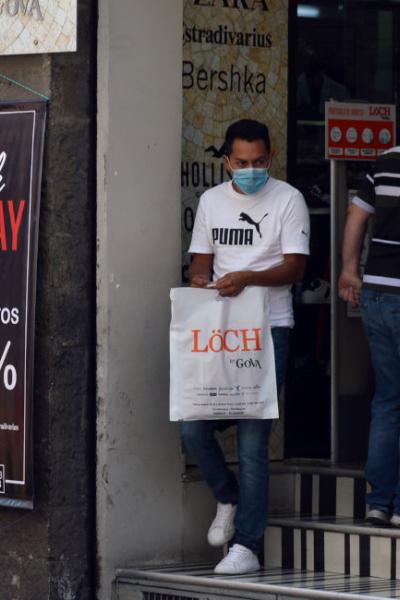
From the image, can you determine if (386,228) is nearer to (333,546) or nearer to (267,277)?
(267,277)

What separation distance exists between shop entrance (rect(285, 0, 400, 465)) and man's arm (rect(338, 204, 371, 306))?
0.80 meters

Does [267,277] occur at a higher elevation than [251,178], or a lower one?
lower

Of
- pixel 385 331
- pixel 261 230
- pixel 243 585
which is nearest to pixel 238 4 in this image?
pixel 261 230

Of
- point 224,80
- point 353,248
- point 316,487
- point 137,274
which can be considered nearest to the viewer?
point 353,248

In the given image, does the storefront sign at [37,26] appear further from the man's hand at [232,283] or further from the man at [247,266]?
the man's hand at [232,283]

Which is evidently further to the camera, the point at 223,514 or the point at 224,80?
the point at 224,80

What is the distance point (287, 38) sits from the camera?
7.84m

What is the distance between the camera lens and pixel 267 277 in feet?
22.5

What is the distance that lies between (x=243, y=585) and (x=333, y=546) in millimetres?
536

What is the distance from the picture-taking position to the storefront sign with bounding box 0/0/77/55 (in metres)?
7.08

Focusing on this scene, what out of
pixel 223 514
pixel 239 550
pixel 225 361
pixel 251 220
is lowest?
pixel 239 550

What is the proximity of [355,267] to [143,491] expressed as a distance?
4.64 feet

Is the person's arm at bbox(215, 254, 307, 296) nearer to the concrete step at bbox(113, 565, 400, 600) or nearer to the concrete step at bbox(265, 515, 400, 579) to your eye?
the concrete step at bbox(265, 515, 400, 579)

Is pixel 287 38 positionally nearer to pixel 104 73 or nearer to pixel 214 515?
pixel 104 73
